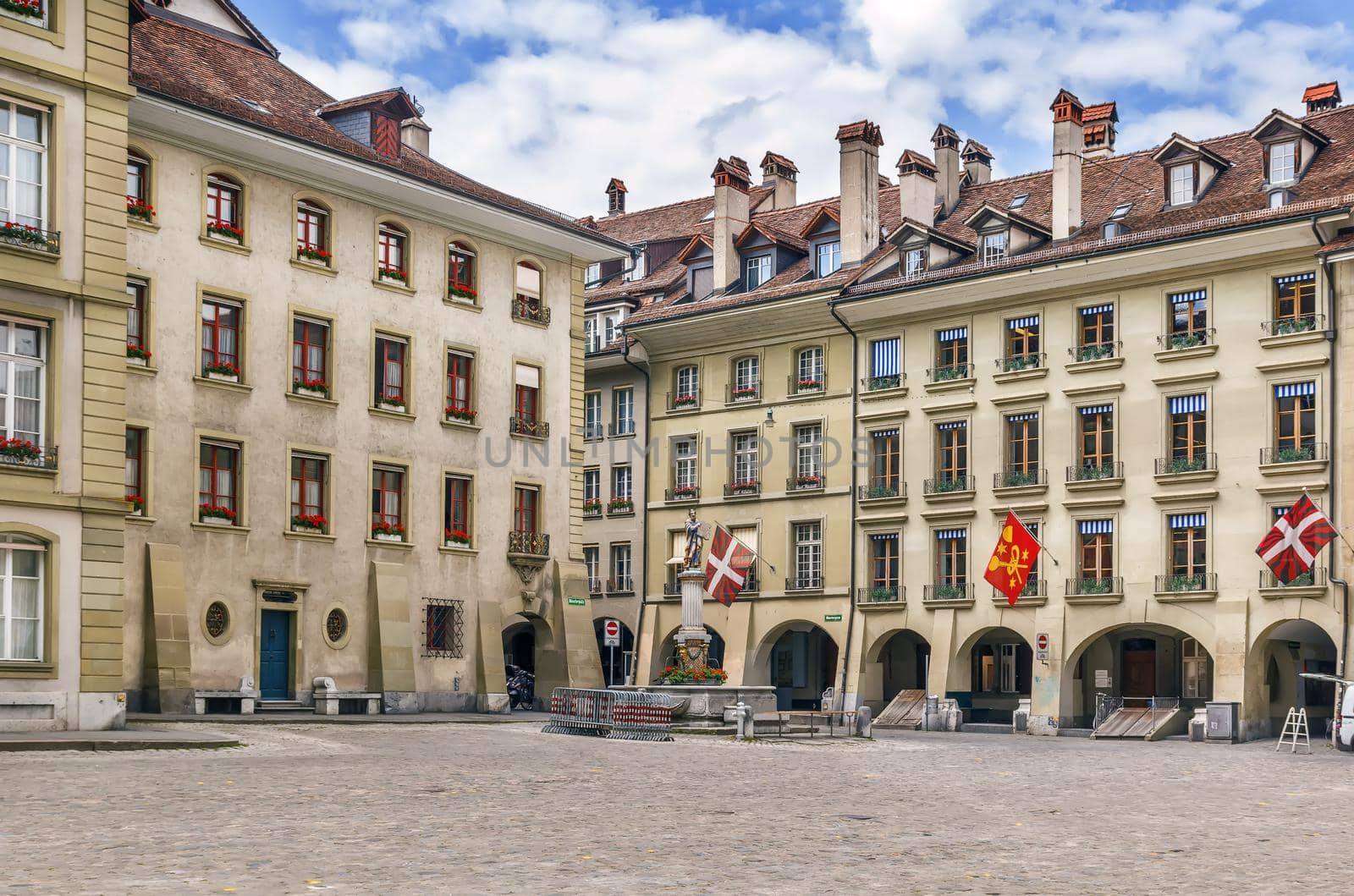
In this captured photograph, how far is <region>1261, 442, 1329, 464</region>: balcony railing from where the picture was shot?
4838 centimetres

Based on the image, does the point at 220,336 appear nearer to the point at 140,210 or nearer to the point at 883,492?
the point at 140,210

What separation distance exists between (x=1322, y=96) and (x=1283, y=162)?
7.71 metres

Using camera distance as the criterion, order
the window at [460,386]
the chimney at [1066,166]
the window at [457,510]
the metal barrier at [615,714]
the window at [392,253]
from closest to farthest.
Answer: the metal barrier at [615,714] < the window at [392,253] < the window at [457,510] < the window at [460,386] < the chimney at [1066,166]

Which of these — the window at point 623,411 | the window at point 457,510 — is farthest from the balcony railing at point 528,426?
the window at point 623,411

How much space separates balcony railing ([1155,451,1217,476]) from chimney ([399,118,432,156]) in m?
23.2

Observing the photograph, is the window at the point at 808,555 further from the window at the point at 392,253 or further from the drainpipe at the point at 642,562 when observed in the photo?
the window at the point at 392,253

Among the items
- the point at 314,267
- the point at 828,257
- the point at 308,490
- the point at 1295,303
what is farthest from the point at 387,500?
the point at 1295,303

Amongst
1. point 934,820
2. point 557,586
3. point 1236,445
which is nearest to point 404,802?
point 934,820

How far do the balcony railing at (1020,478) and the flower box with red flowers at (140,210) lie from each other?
25.3 m

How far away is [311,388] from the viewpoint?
46.1 metres

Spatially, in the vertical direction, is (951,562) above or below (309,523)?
below

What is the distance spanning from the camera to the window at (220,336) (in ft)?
144

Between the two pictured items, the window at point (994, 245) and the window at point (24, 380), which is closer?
the window at point (24, 380)

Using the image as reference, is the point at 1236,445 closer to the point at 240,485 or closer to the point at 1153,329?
the point at 1153,329
